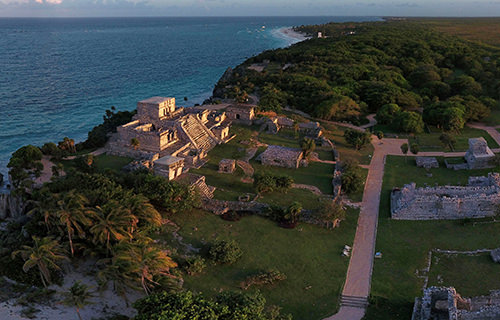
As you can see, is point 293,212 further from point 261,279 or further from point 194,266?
point 194,266

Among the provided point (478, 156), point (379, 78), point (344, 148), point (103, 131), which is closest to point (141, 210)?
point (103, 131)

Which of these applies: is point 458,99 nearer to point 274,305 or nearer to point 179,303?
point 274,305

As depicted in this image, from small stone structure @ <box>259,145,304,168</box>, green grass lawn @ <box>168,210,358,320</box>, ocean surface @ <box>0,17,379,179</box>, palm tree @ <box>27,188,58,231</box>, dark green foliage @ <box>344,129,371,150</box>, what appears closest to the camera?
green grass lawn @ <box>168,210,358,320</box>

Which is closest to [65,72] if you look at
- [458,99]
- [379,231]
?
[458,99]

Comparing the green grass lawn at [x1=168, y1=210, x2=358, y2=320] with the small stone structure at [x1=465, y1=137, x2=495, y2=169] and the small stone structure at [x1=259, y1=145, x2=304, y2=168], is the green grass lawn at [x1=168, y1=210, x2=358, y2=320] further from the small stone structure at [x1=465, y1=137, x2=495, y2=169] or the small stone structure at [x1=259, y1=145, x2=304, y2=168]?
the small stone structure at [x1=465, y1=137, x2=495, y2=169]

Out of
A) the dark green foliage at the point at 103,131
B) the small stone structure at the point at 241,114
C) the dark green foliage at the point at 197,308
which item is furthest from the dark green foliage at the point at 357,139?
the dark green foliage at the point at 197,308

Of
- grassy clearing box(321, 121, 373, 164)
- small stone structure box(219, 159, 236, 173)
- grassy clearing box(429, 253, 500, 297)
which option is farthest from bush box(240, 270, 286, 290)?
grassy clearing box(321, 121, 373, 164)
